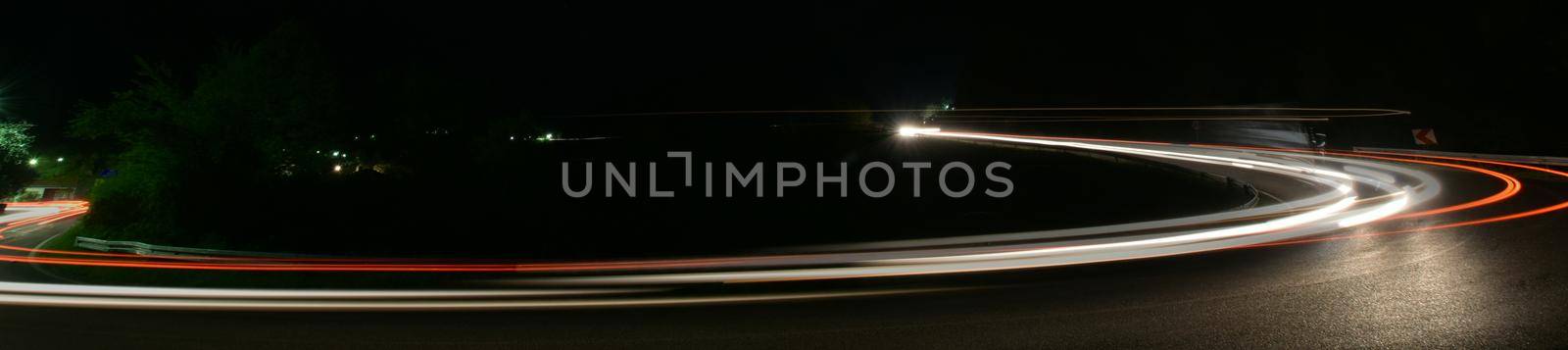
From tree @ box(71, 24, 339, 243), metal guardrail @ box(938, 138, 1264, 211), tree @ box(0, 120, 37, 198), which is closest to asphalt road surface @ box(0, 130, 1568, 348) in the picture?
metal guardrail @ box(938, 138, 1264, 211)

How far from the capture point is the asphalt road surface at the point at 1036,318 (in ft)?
16.1

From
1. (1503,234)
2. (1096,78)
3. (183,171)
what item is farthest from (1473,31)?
(183,171)

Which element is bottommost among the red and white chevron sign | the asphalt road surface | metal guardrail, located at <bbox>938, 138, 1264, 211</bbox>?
the asphalt road surface

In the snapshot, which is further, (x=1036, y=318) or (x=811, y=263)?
(x=811, y=263)

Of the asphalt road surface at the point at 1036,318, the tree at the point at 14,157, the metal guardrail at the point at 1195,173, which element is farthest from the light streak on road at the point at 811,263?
the tree at the point at 14,157

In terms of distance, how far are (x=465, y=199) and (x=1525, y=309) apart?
108 ft

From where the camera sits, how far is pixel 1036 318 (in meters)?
5.43

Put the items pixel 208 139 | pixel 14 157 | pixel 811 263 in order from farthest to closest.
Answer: pixel 14 157, pixel 208 139, pixel 811 263

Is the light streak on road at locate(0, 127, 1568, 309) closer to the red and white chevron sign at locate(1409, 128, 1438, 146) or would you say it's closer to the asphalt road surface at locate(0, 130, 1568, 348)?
the asphalt road surface at locate(0, 130, 1568, 348)

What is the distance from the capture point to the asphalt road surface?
4922 millimetres

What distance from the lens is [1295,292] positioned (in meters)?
6.04

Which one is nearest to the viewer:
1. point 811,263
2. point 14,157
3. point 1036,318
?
point 1036,318

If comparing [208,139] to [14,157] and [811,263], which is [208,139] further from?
[811,263]

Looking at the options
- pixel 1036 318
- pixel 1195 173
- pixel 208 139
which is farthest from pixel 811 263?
pixel 208 139
